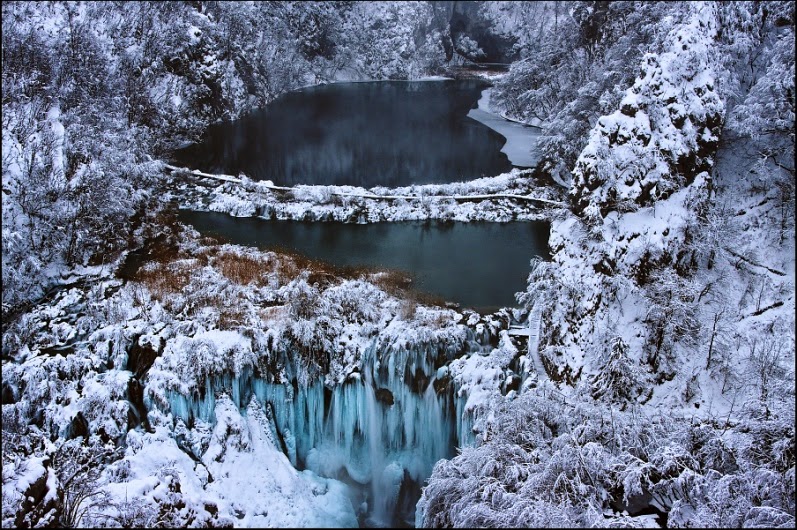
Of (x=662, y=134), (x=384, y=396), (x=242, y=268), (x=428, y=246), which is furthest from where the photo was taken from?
(x=428, y=246)

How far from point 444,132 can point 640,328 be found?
35.5 metres

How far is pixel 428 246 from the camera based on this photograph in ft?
90.4

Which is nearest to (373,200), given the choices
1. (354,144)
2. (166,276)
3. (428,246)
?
(428,246)

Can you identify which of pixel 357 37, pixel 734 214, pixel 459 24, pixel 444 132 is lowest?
pixel 734 214

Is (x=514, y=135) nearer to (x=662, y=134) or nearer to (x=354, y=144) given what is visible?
(x=354, y=144)

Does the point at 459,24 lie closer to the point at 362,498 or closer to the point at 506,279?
the point at 506,279

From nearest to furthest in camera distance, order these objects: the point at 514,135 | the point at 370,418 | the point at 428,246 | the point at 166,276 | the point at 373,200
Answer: the point at 370,418 → the point at 166,276 → the point at 428,246 → the point at 373,200 → the point at 514,135

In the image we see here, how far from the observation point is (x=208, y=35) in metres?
51.3

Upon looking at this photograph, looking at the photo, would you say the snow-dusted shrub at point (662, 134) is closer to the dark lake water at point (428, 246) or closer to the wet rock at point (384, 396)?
the dark lake water at point (428, 246)

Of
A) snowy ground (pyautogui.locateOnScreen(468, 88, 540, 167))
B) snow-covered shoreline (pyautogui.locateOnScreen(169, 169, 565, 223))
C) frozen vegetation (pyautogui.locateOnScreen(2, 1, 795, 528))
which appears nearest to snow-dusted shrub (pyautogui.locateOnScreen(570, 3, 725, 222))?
frozen vegetation (pyautogui.locateOnScreen(2, 1, 795, 528))

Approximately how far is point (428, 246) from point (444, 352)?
973cm

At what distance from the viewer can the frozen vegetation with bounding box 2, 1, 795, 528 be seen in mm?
12773

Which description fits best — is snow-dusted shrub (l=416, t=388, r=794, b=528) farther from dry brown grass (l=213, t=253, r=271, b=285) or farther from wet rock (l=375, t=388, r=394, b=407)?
dry brown grass (l=213, t=253, r=271, b=285)

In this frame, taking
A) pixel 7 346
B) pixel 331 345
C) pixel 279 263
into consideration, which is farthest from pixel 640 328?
pixel 7 346
